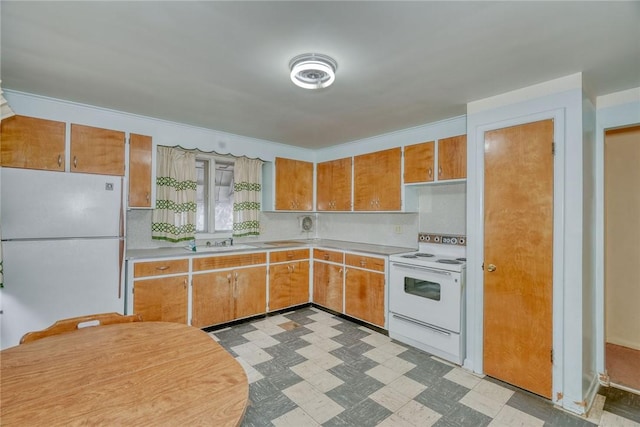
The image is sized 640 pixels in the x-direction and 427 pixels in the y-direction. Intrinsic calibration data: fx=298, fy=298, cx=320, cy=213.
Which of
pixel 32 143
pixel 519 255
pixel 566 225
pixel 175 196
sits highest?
pixel 32 143

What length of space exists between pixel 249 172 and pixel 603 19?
367 cm

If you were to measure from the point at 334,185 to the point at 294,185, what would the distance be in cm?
61

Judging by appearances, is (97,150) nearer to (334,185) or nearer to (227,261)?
(227,261)

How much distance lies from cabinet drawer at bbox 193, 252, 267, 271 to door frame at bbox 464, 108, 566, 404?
2388 millimetres

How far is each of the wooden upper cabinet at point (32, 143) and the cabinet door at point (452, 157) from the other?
12.0 ft

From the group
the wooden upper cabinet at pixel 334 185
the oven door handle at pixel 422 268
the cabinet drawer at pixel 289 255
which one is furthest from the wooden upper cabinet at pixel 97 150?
the oven door handle at pixel 422 268

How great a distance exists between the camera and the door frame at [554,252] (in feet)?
7.16

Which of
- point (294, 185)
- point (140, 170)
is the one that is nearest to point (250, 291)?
point (294, 185)

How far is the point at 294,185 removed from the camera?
4.53 m

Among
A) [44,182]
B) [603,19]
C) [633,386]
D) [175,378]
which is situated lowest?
[633,386]

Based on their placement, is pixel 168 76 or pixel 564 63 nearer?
pixel 564 63

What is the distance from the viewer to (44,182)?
7.55 feet

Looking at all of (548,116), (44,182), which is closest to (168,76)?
(44,182)

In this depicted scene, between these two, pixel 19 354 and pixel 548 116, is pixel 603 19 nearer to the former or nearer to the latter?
pixel 548 116
